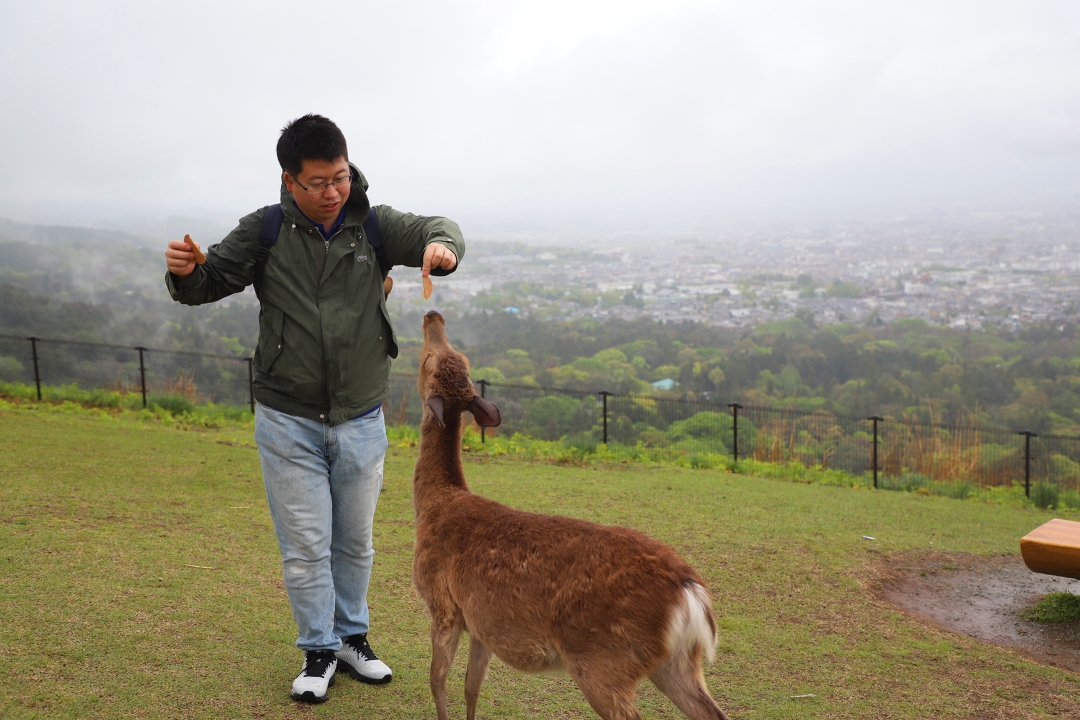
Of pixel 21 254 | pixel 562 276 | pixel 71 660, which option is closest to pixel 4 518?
pixel 71 660

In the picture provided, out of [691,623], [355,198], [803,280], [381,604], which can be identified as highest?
[355,198]

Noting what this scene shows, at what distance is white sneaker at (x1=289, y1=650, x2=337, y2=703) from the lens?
392 centimetres

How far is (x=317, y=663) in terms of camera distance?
4.03 metres

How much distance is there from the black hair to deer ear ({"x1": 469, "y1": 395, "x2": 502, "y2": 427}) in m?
1.23

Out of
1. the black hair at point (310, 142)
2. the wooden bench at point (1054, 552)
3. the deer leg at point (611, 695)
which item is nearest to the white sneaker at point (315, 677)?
the deer leg at point (611, 695)

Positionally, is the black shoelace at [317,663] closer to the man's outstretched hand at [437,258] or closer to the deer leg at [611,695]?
the deer leg at [611,695]

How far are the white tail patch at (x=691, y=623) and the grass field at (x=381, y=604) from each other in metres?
1.43

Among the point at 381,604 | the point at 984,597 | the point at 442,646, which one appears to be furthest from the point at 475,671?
the point at 984,597

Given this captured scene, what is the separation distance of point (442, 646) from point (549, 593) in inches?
28.2

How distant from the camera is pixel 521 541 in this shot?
327 cm

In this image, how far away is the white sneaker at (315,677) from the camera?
3.92 m

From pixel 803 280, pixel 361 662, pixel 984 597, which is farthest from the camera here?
pixel 803 280

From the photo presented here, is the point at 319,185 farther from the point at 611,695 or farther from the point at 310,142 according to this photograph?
the point at 611,695

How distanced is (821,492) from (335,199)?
8787mm
